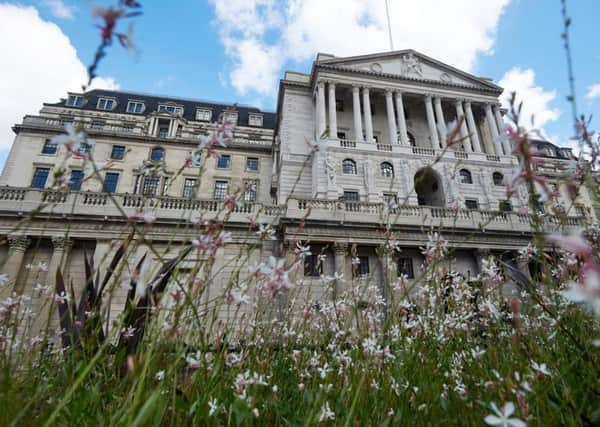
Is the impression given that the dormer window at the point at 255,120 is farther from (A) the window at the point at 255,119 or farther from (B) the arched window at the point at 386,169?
(B) the arched window at the point at 386,169

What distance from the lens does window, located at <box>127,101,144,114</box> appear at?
37000 millimetres

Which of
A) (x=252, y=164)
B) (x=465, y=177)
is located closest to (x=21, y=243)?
(x=252, y=164)

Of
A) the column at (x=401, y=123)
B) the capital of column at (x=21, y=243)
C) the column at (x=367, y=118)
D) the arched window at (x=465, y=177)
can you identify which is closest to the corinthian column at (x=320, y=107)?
the column at (x=367, y=118)

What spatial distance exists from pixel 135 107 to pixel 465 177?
3840 centimetres

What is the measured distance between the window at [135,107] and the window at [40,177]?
13058 mm

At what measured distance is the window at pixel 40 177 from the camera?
26.7 metres

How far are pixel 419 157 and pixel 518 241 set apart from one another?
34.0 feet

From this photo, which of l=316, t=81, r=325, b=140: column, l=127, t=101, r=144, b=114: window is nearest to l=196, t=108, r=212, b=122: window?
l=127, t=101, r=144, b=114: window

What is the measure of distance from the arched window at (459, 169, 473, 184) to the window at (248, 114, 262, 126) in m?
25.5

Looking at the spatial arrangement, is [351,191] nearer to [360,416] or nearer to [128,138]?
[360,416]

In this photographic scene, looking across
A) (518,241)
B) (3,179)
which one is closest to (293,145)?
(518,241)

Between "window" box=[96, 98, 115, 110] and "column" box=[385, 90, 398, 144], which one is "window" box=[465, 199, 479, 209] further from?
"window" box=[96, 98, 115, 110]

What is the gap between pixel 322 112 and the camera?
81.0 feet

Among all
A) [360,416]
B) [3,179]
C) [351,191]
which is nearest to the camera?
[360,416]
